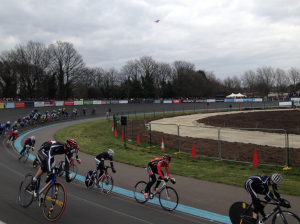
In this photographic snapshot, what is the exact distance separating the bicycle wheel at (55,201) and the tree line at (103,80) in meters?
59.1

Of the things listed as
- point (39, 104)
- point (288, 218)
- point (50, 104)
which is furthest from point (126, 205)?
point (50, 104)

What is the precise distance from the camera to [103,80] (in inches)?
3999

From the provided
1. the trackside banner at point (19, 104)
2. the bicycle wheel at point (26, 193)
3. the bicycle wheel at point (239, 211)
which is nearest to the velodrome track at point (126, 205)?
the bicycle wheel at point (26, 193)

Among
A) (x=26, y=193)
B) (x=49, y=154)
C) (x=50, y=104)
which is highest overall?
(x=50, y=104)

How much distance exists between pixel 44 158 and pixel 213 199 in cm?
503

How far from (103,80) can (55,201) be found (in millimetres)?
98827

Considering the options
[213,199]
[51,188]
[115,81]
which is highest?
[115,81]

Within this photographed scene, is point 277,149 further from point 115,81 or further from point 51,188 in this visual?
point 115,81

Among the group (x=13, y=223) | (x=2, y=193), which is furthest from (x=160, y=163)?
(x=2, y=193)

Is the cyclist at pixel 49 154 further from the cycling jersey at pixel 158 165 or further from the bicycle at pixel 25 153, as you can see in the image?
the bicycle at pixel 25 153

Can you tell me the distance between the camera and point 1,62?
55000 millimetres

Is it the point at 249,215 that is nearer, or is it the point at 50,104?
the point at 249,215

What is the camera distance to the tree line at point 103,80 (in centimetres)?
5709

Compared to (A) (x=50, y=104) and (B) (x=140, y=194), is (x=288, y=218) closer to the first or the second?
(B) (x=140, y=194)
